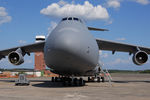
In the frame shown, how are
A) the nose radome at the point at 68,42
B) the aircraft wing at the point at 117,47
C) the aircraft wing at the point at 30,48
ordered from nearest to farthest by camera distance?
the nose radome at the point at 68,42 → the aircraft wing at the point at 117,47 → the aircraft wing at the point at 30,48

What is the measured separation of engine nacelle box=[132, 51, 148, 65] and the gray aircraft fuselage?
4.56 m

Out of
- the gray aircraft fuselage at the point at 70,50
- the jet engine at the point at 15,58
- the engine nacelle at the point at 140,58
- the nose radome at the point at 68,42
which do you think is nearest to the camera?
the nose radome at the point at 68,42

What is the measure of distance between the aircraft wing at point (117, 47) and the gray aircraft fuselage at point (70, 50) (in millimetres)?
4855

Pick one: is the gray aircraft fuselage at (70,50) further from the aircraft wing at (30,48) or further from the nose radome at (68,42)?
the aircraft wing at (30,48)

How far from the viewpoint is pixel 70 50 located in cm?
984

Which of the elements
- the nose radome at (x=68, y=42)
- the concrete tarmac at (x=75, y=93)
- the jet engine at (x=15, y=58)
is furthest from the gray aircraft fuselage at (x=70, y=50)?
the jet engine at (x=15, y=58)

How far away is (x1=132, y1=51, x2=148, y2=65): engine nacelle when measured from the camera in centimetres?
1491

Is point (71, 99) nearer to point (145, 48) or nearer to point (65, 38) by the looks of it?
point (65, 38)

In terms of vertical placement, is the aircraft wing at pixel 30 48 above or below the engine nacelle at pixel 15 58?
above

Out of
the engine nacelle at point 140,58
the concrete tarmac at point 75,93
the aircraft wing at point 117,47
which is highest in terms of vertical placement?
the aircraft wing at point 117,47

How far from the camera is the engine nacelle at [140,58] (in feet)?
48.9

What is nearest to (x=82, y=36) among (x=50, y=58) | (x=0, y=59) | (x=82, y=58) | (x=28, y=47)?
(x=82, y=58)

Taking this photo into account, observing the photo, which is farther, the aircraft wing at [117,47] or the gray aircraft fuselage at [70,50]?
the aircraft wing at [117,47]

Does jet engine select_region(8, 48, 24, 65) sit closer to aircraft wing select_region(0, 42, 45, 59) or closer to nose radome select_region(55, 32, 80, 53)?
aircraft wing select_region(0, 42, 45, 59)
